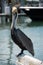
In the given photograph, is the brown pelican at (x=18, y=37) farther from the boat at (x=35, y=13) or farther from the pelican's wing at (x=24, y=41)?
the boat at (x=35, y=13)

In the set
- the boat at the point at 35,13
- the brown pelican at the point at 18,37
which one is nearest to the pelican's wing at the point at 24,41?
the brown pelican at the point at 18,37

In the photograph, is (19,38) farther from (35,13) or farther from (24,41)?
(35,13)

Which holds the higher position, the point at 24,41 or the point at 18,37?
the point at 18,37

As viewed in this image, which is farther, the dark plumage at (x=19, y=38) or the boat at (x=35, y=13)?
the boat at (x=35, y=13)

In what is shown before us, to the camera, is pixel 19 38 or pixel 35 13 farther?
pixel 35 13

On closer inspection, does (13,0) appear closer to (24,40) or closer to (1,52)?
(1,52)

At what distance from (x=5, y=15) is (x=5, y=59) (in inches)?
803

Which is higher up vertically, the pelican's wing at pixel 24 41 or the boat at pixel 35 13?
the pelican's wing at pixel 24 41

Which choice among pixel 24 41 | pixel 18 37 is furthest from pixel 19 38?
pixel 24 41

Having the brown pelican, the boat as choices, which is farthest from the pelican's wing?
the boat

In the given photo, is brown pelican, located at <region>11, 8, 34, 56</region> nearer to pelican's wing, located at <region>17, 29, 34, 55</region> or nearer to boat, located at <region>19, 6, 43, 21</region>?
pelican's wing, located at <region>17, 29, 34, 55</region>

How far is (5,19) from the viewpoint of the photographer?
30.8m

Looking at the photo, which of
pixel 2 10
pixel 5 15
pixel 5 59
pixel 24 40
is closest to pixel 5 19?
pixel 5 15

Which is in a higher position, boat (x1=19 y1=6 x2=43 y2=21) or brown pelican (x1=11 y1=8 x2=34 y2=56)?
brown pelican (x1=11 y1=8 x2=34 y2=56)
